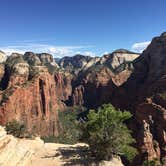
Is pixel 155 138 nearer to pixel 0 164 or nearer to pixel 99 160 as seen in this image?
pixel 99 160

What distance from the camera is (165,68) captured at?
461 ft

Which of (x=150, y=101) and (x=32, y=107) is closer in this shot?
(x=150, y=101)

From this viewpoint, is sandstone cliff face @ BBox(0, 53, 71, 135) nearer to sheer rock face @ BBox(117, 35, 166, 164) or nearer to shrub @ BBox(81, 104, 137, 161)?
sheer rock face @ BBox(117, 35, 166, 164)

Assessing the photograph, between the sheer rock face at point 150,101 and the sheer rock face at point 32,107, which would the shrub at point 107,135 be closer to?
the sheer rock face at point 150,101

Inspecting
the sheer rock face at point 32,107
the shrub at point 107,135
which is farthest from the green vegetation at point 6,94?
the shrub at point 107,135

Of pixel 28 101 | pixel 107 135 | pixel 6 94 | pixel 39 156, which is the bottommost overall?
pixel 28 101

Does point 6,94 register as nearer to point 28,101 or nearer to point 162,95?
point 28,101

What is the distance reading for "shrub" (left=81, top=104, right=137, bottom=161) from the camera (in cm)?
4453

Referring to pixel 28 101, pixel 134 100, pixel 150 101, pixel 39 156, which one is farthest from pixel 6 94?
pixel 39 156

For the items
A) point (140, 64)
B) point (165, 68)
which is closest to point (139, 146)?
point (165, 68)

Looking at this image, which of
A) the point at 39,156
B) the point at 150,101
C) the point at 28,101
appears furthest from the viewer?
the point at 28,101

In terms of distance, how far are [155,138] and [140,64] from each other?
90844mm

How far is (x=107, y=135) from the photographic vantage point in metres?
45.0

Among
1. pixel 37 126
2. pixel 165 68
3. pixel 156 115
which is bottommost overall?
pixel 37 126
